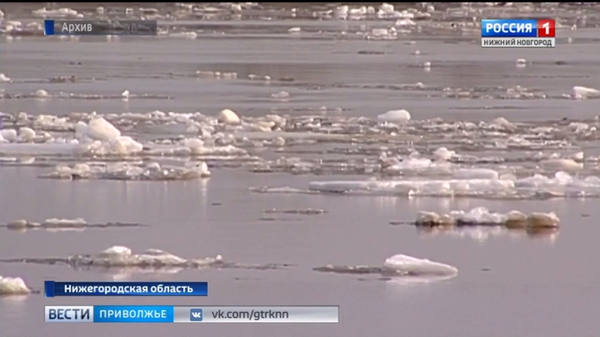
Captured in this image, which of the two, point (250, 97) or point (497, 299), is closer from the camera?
point (497, 299)

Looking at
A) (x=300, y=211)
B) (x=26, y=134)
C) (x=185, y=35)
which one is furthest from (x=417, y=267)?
(x=185, y=35)

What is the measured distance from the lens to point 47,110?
15.9 metres

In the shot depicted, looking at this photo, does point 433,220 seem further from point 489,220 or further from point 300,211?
point 300,211

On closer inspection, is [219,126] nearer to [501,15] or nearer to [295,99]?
[295,99]

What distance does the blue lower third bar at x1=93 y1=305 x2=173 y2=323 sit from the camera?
24.3ft

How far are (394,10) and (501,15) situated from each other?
22.2 feet

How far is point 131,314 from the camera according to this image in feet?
24.3

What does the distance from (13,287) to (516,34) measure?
1510 cm

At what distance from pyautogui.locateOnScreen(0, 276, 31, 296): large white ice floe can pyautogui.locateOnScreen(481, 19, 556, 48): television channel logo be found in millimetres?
13417

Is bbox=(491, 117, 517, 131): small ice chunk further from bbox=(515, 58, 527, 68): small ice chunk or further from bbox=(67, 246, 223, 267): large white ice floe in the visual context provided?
bbox=(515, 58, 527, 68): small ice chunk

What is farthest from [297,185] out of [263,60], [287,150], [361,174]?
[263,60]

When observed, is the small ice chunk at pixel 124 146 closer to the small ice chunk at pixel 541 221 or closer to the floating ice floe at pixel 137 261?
the small ice chunk at pixel 541 221

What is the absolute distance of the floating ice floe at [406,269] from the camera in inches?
324

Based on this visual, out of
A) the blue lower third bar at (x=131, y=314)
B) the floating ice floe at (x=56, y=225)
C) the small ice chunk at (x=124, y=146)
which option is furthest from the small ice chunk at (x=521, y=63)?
the blue lower third bar at (x=131, y=314)
